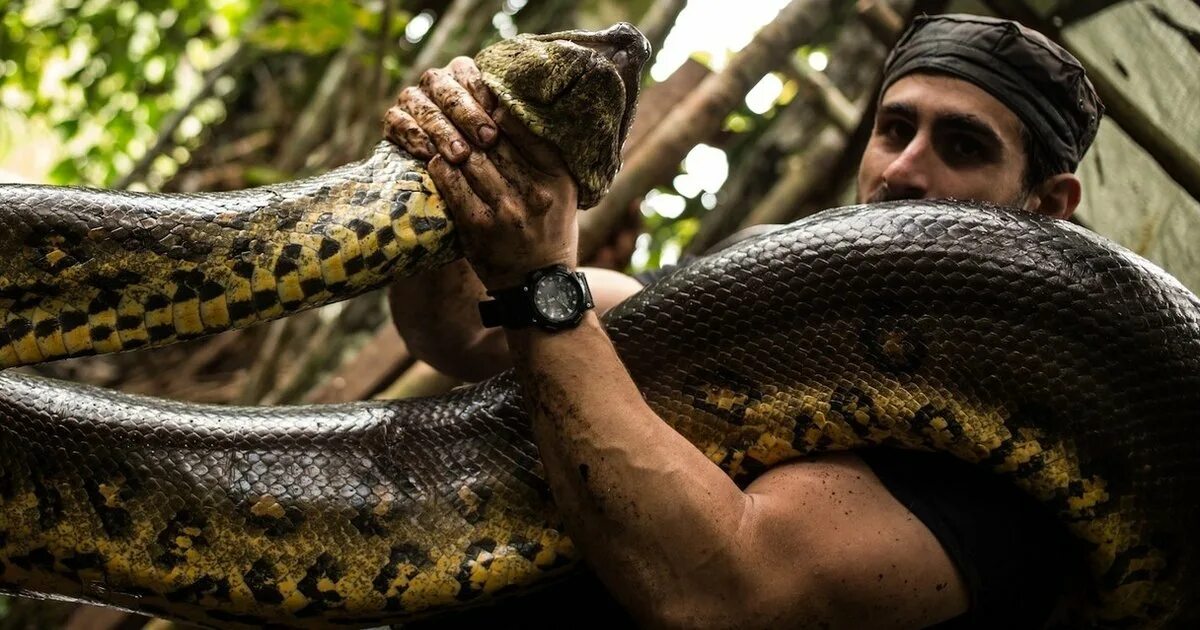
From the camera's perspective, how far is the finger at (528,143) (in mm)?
2102

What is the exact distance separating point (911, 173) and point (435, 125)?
1472mm

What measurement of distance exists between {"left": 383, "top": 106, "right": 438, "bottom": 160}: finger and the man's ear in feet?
6.14

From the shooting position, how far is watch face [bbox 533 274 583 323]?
2145mm

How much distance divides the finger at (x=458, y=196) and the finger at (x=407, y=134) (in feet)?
0.21

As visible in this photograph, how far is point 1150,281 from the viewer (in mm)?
2365

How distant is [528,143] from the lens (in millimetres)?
2105

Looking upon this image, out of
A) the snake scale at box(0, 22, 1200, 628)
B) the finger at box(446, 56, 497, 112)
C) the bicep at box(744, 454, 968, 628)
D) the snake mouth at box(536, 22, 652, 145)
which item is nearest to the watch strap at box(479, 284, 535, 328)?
the snake scale at box(0, 22, 1200, 628)

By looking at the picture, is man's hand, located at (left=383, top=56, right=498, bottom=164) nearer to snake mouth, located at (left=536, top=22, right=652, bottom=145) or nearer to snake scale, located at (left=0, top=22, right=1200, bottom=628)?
snake scale, located at (left=0, top=22, right=1200, bottom=628)

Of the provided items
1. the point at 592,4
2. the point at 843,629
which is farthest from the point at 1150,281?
the point at 592,4

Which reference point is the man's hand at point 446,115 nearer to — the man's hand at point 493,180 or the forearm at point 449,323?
the man's hand at point 493,180

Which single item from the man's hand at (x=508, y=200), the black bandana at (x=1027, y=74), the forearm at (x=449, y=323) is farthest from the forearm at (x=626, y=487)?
the black bandana at (x=1027, y=74)

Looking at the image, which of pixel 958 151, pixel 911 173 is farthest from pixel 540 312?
pixel 958 151

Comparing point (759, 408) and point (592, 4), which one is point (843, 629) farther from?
point (592, 4)

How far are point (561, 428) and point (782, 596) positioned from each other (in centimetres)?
57
